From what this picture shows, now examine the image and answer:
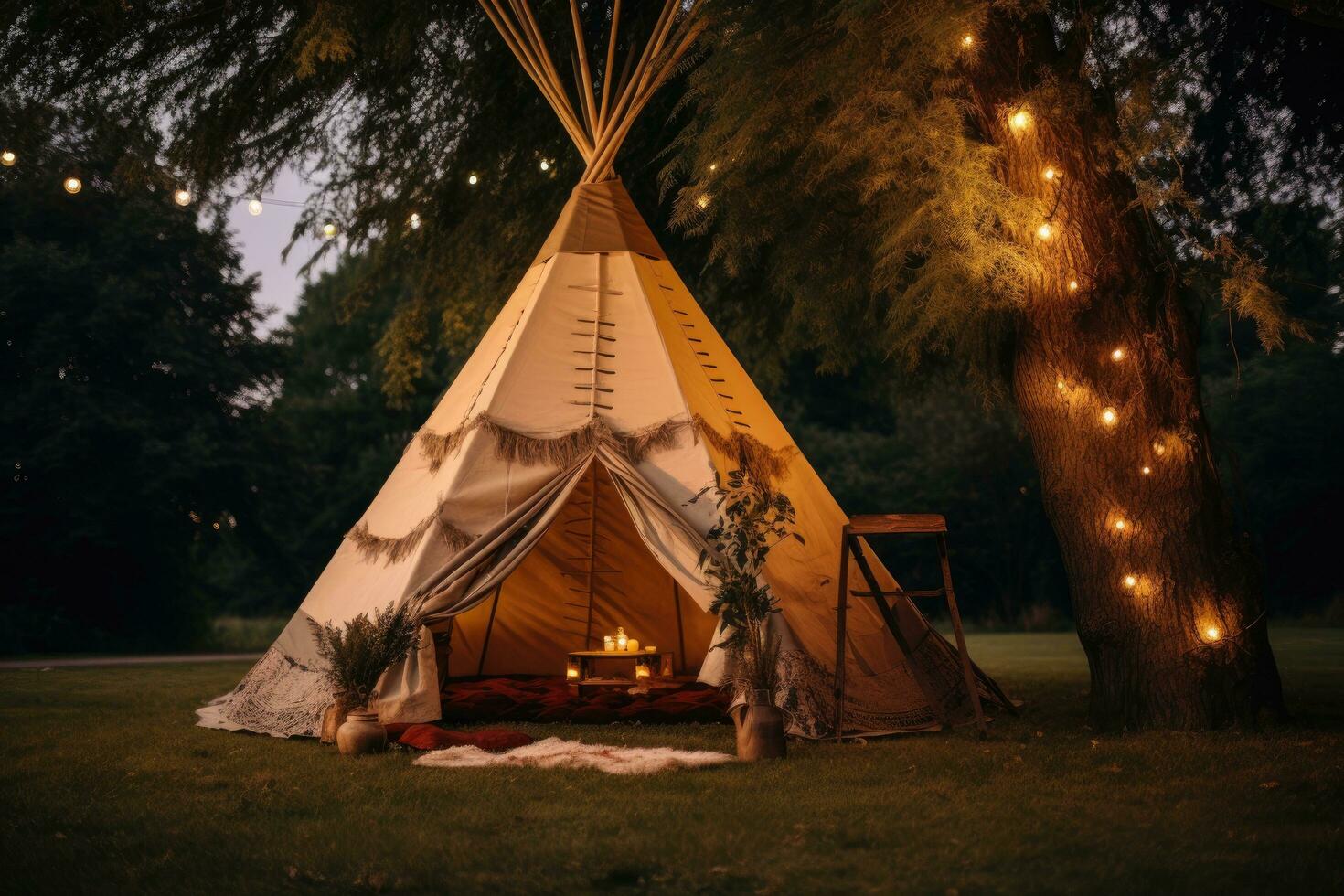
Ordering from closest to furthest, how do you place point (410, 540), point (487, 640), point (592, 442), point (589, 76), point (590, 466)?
point (410, 540)
point (592, 442)
point (590, 466)
point (589, 76)
point (487, 640)

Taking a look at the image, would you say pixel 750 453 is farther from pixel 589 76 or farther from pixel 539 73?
pixel 539 73

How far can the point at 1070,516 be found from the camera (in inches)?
239

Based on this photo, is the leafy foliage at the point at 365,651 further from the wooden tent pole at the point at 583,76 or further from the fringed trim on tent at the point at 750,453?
the wooden tent pole at the point at 583,76

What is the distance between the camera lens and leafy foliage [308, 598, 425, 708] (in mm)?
5531

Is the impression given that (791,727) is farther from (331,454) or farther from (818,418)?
(331,454)

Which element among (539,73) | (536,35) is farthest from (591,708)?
(536,35)

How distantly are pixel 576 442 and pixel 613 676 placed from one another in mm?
2084

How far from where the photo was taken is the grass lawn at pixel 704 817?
3.27 meters

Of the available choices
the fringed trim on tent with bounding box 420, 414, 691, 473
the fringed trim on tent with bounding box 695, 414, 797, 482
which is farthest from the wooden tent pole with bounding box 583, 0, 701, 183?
the fringed trim on tent with bounding box 695, 414, 797, 482

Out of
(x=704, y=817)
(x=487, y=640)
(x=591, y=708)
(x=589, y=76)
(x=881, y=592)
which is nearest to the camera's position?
(x=704, y=817)

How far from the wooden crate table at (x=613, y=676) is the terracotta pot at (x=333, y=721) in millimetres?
1889

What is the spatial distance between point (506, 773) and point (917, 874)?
6.40ft

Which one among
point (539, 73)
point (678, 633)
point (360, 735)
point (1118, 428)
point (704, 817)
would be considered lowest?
point (704, 817)

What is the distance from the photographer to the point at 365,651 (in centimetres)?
554
